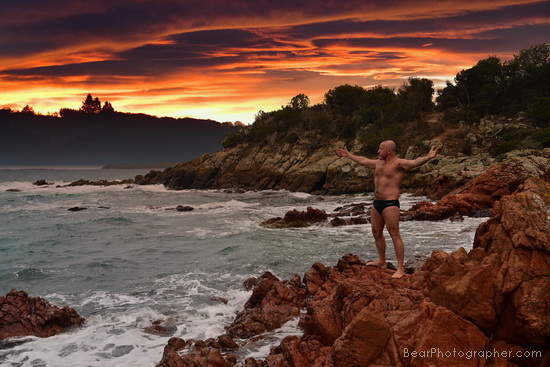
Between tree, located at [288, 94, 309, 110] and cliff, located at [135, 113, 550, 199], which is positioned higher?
tree, located at [288, 94, 309, 110]

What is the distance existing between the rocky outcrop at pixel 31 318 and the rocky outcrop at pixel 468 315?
3.81 metres

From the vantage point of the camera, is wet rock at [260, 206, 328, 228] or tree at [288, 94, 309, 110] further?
tree at [288, 94, 309, 110]

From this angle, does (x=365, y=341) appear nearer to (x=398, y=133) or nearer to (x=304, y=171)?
(x=304, y=171)

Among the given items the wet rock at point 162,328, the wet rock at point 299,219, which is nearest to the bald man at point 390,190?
the wet rock at point 162,328

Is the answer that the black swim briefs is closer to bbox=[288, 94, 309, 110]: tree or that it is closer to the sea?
the sea

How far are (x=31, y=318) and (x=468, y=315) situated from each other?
813 cm

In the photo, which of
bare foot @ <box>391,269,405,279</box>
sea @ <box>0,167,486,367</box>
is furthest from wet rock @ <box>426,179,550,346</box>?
sea @ <box>0,167,486,367</box>

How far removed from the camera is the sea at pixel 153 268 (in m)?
7.75

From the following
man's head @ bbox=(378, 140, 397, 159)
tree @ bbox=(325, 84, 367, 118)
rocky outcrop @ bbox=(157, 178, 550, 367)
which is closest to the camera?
rocky outcrop @ bbox=(157, 178, 550, 367)

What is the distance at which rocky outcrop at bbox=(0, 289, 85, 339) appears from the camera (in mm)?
8391

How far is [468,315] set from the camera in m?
4.54

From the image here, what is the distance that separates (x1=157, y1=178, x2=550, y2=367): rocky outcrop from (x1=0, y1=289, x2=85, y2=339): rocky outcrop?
3809 millimetres

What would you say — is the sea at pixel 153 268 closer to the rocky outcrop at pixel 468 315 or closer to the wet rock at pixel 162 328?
the wet rock at pixel 162 328

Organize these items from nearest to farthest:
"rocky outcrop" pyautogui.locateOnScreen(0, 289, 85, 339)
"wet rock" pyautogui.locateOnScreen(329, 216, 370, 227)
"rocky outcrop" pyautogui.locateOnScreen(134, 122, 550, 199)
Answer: "rocky outcrop" pyautogui.locateOnScreen(0, 289, 85, 339), "wet rock" pyautogui.locateOnScreen(329, 216, 370, 227), "rocky outcrop" pyautogui.locateOnScreen(134, 122, 550, 199)
